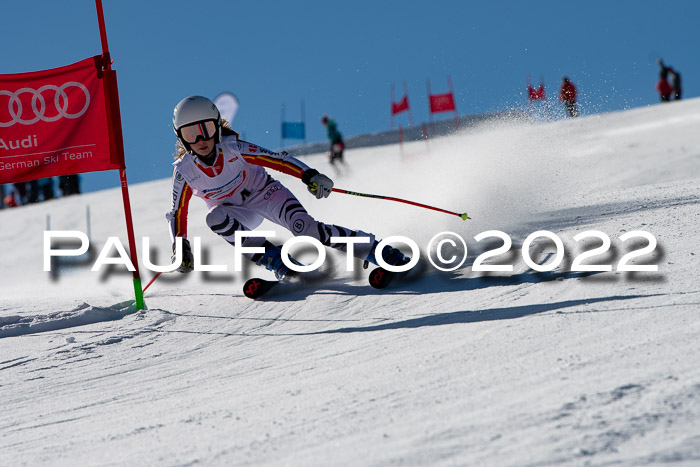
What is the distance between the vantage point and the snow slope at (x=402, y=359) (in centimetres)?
231

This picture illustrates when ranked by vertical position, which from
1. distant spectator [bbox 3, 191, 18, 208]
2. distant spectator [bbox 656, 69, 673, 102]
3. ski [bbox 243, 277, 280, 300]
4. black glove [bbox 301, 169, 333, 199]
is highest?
distant spectator [bbox 656, 69, 673, 102]

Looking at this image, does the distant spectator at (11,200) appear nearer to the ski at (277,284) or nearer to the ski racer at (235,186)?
the ski racer at (235,186)

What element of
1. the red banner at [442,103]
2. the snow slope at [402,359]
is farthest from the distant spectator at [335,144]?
the snow slope at [402,359]

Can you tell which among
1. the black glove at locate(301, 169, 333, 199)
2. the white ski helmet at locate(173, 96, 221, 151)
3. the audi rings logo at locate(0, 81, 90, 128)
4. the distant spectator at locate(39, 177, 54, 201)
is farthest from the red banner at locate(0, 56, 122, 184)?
the distant spectator at locate(39, 177, 54, 201)

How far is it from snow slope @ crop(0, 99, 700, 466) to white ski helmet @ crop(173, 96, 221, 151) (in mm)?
1373

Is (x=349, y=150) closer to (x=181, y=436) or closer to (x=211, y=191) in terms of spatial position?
(x=211, y=191)

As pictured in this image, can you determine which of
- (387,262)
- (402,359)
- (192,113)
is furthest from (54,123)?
(402,359)

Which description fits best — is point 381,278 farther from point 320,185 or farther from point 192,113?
point 192,113

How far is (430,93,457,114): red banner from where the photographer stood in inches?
813

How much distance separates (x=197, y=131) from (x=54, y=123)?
125cm

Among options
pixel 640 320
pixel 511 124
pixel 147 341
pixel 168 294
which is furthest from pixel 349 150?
pixel 640 320

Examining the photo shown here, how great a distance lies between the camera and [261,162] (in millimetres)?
5648

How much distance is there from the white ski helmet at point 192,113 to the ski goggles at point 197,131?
0.05 ft

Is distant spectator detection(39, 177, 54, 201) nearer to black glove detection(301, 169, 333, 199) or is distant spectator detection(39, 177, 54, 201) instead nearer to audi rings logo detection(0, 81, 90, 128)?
audi rings logo detection(0, 81, 90, 128)
